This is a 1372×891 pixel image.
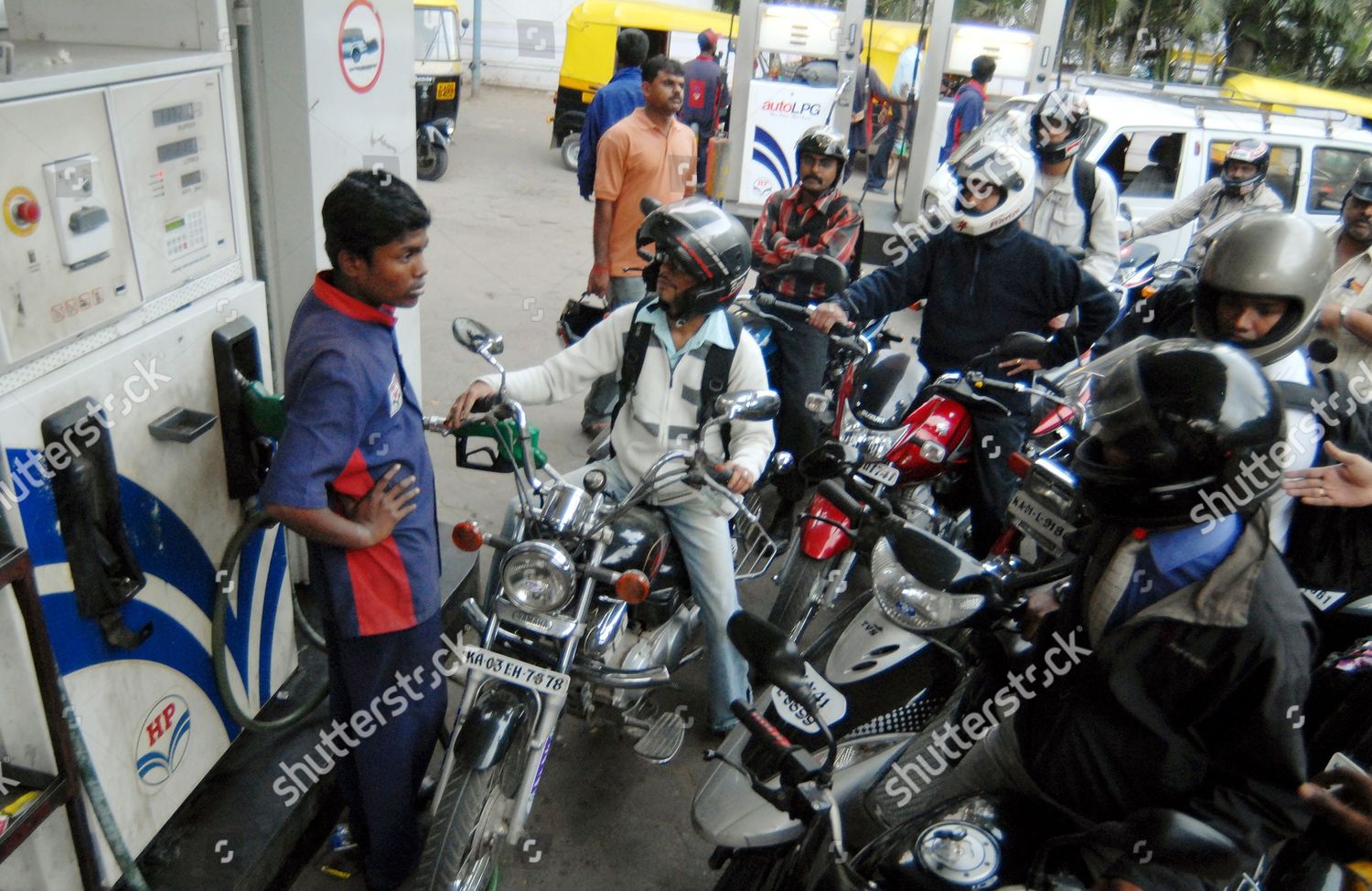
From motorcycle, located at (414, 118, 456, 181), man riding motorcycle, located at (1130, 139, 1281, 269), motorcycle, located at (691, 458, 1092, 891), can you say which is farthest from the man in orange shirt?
motorcycle, located at (414, 118, 456, 181)

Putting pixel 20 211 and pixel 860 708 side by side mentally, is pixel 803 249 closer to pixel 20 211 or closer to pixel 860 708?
pixel 860 708

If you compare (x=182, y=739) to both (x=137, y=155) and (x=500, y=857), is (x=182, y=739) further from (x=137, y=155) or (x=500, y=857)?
(x=137, y=155)

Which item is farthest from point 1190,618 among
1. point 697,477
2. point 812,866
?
point 697,477

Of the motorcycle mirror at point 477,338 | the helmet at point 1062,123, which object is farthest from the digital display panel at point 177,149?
the helmet at point 1062,123

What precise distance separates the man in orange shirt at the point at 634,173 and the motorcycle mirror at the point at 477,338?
87.1 inches

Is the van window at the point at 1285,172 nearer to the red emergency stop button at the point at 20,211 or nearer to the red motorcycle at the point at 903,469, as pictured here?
the red motorcycle at the point at 903,469

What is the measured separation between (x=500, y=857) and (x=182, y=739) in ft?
2.87

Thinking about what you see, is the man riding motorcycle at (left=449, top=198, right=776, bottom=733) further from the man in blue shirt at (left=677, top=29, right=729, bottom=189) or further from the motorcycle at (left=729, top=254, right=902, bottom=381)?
the man in blue shirt at (left=677, top=29, right=729, bottom=189)

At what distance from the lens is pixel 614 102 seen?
6285 mm

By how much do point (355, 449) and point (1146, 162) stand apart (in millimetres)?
6937

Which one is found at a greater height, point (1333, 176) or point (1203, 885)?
point (1333, 176)

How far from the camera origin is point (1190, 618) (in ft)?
5.47

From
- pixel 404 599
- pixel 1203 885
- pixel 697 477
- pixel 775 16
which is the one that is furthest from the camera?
pixel 775 16

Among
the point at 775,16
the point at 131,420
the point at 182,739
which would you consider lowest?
the point at 182,739
